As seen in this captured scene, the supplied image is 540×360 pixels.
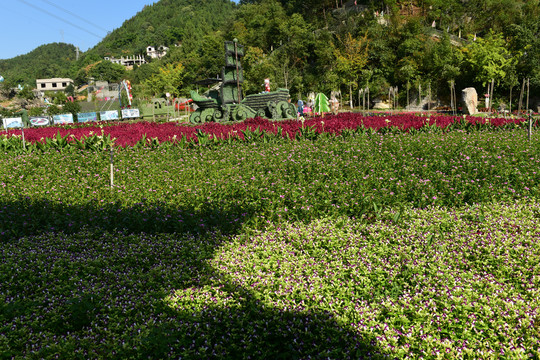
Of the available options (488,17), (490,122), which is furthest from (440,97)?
(490,122)

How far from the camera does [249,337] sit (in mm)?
2660

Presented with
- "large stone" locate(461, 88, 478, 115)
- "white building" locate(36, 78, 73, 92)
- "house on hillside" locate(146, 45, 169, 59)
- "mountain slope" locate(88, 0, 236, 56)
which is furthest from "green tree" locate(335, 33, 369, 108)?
"white building" locate(36, 78, 73, 92)

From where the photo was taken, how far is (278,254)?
3965 mm

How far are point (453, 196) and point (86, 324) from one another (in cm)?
515

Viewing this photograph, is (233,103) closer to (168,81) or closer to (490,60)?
(490,60)

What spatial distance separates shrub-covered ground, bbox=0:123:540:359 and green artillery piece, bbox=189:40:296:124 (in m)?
8.84

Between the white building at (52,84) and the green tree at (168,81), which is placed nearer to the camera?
the green tree at (168,81)

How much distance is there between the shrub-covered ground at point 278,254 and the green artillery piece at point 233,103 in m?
8.84

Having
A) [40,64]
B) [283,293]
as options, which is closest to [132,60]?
[40,64]

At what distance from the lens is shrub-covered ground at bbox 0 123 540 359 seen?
8.68ft

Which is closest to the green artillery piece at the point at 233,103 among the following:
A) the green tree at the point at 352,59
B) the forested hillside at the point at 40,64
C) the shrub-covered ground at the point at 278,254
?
the shrub-covered ground at the point at 278,254

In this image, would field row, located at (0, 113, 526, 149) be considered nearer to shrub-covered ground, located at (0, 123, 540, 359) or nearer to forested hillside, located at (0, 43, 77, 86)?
shrub-covered ground, located at (0, 123, 540, 359)

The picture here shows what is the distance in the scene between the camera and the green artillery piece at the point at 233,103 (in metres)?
15.8

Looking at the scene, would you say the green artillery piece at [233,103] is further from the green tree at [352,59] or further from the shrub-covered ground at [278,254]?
the green tree at [352,59]
